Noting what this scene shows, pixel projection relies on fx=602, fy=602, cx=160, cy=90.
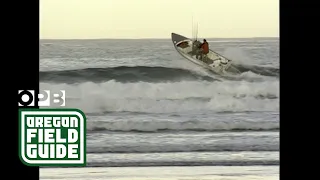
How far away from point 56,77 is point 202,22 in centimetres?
91

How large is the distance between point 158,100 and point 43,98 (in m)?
0.67

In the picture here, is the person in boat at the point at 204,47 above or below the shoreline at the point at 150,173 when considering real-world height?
above

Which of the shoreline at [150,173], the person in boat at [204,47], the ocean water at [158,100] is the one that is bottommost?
the shoreline at [150,173]

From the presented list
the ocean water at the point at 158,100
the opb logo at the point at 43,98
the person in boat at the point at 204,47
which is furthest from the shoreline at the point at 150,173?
the person in boat at the point at 204,47

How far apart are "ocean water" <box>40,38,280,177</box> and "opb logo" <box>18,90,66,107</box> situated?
1.2 inches

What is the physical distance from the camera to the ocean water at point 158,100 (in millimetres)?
3490

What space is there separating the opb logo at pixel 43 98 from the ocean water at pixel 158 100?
3 centimetres

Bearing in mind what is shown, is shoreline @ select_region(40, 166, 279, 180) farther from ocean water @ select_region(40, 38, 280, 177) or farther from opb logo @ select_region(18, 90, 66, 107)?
opb logo @ select_region(18, 90, 66, 107)

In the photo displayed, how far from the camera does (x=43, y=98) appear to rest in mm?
3496

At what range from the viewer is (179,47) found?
11.4 ft

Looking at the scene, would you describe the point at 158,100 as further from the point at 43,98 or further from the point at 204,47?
the point at 43,98

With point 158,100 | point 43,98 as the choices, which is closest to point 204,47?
point 158,100

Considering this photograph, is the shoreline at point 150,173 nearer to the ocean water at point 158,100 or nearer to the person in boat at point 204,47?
the ocean water at point 158,100

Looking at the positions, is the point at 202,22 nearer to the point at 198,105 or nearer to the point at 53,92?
the point at 198,105
